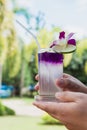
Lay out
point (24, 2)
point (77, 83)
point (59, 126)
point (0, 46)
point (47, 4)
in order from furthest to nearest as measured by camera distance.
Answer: point (47, 4) < point (24, 2) < point (0, 46) < point (59, 126) < point (77, 83)

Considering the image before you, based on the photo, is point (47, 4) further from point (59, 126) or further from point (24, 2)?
point (59, 126)

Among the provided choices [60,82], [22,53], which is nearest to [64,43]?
[60,82]

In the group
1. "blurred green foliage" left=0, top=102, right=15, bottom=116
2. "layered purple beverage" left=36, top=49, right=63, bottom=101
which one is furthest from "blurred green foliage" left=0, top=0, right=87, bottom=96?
"layered purple beverage" left=36, top=49, right=63, bottom=101

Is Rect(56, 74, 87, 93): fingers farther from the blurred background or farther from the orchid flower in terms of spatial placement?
the blurred background

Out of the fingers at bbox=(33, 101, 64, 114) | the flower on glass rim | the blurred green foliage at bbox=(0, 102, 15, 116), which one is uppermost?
the flower on glass rim

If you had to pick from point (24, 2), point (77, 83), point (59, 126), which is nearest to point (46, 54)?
point (77, 83)

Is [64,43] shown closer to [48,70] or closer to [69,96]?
[48,70]
